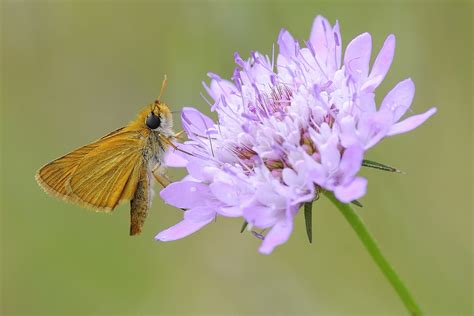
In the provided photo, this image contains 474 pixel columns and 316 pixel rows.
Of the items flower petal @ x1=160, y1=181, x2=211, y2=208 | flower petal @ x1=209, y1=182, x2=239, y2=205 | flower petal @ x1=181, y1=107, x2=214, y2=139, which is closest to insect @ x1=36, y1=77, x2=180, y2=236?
flower petal @ x1=181, y1=107, x2=214, y2=139

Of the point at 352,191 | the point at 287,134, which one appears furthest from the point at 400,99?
the point at 352,191

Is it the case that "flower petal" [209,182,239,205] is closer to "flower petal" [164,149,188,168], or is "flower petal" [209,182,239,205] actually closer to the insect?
"flower petal" [164,149,188,168]

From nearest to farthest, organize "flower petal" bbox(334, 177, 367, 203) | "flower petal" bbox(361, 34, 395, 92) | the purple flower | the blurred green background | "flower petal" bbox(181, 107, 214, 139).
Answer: "flower petal" bbox(334, 177, 367, 203), the purple flower, "flower petal" bbox(361, 34, 395, 92), "flower petal" bbox(181, 107, 214, 139), the blurred green background

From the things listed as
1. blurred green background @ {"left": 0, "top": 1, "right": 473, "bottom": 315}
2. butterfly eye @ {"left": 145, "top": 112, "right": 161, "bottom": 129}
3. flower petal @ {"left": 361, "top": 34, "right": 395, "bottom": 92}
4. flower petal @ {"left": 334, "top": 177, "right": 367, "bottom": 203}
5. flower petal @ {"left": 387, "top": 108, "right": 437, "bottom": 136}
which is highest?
flower petal @ {"left": 361, "top": 34, "right": 395, "bottom": 92}

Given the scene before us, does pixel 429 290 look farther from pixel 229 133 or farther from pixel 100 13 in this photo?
pixel 100 13

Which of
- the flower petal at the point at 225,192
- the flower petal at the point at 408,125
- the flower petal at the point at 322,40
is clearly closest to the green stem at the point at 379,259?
the flower petal at the point at 408,125

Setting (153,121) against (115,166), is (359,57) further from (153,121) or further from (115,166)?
(115,166)
